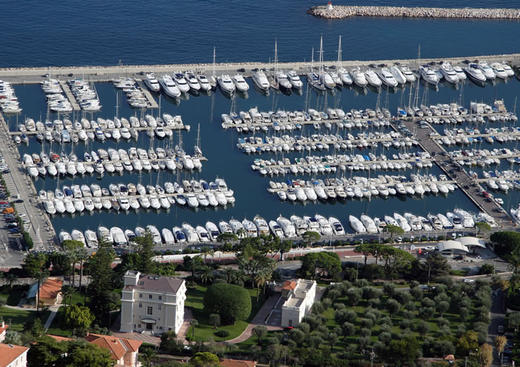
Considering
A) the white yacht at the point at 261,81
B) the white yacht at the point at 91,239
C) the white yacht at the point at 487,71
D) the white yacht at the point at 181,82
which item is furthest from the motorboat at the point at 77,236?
the white yacht at the point at 487,71

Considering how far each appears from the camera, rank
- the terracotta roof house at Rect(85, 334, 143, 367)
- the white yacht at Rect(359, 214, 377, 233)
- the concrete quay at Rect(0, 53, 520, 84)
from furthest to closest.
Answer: the concrete quay at Rect(0, 53, 520, 84) < the white yacht at Rect(359, 214, 377, 233) < the terracotta roof house at Rect(85, 334, 143, 367)

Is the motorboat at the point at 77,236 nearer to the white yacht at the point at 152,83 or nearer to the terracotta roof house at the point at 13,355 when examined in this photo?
the terracotta roof house at the point at 13,355

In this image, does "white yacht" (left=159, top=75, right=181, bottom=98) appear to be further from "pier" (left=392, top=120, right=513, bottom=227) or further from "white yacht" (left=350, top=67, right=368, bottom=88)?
"pier" (left=392, top=120, right=513, bottom=227)

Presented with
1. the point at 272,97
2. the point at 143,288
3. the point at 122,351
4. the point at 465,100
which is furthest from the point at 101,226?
the point at 465,100

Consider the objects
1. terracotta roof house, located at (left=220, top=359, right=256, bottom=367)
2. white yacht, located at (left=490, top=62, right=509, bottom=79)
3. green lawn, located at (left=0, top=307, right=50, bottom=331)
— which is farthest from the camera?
white yacht, located at (left=490, top=62, right=509, bottom=79)

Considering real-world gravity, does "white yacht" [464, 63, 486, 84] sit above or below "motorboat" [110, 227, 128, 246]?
above

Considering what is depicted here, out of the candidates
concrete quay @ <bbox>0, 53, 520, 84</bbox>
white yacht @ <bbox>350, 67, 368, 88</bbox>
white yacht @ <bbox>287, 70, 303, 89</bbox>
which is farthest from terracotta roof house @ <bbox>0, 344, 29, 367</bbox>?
white yacht @ <bbox>350, 67, 368, 88</bbox>

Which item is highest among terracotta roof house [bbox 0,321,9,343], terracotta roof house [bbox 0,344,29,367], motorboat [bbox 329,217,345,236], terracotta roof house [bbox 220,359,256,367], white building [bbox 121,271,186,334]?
motorboat [bbox 329,217,345,236]
